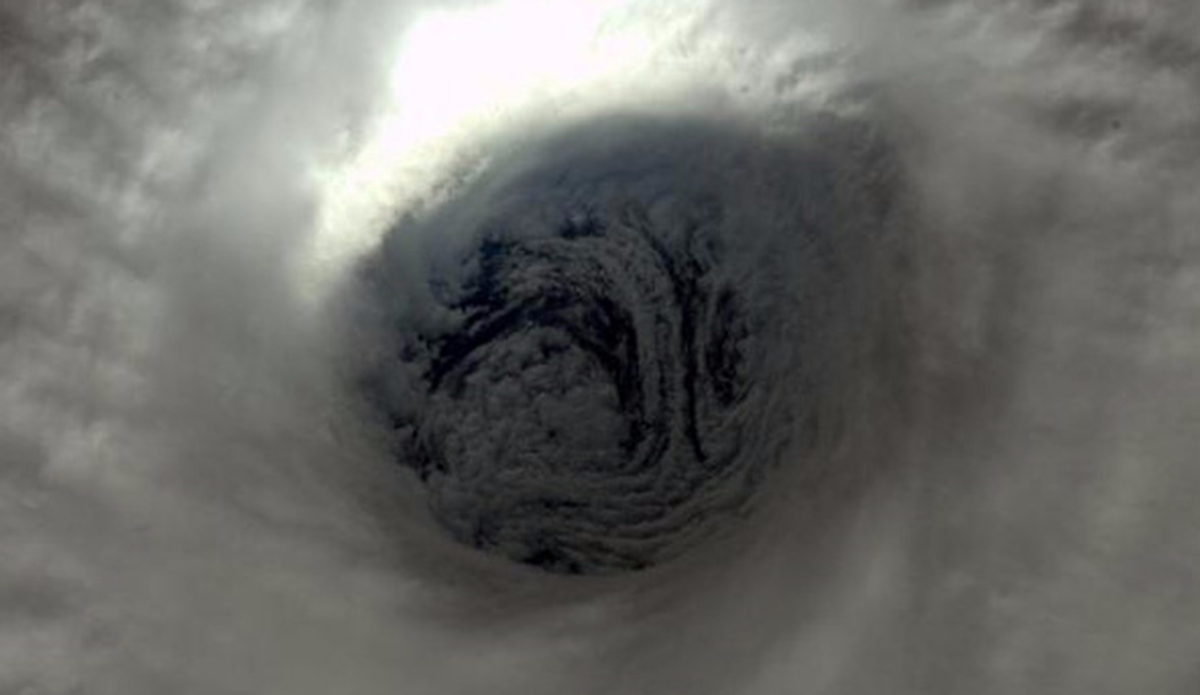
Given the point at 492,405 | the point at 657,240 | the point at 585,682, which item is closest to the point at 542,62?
the point at 657,240

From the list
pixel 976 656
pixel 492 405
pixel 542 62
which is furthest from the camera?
pixel 542 62

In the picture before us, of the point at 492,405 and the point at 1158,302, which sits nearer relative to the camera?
the point at 1158,302

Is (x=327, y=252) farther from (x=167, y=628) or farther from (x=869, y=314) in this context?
(x=869, y=314)

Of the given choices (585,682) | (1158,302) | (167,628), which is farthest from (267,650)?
(1158,302)

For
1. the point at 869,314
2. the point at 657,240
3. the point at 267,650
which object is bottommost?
the point at 267,650

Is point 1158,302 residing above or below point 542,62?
below

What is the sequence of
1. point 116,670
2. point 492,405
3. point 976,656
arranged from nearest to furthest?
point 976,656
point 116,670
point 492,405

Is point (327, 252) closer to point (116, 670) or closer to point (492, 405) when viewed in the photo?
point (492, 405)
